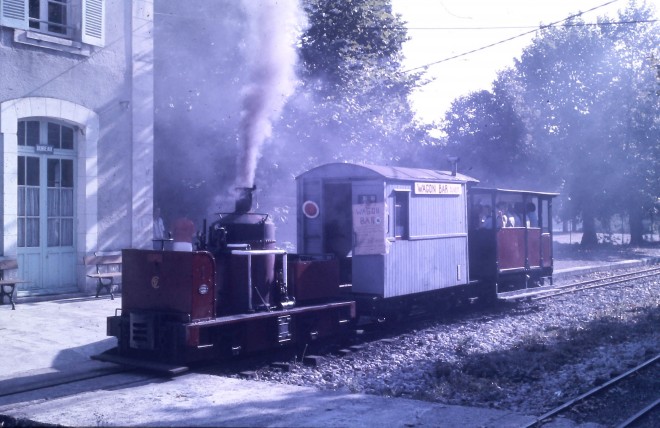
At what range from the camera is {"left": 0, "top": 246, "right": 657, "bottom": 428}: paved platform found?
263 inches

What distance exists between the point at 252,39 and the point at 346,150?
8004 millimetres

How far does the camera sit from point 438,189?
13117 millimetres

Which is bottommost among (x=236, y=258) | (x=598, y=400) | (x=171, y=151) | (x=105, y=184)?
(x=598, y=400)

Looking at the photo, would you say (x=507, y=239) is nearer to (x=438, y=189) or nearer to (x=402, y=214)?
(x=438, y=189)

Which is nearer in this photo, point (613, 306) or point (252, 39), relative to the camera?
point (252, 39)

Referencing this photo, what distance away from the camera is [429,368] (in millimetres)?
9359

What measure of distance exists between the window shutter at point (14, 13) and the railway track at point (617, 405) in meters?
11.0

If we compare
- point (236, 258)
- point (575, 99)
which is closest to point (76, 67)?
point (236, 258)

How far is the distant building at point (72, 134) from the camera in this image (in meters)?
12.7

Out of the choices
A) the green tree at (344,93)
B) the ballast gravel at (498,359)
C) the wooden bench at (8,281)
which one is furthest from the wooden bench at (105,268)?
the green tree at (344,93)

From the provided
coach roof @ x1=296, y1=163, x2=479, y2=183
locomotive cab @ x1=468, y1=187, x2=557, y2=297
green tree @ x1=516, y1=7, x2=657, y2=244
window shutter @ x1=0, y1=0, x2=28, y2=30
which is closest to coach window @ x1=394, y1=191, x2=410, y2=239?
coach roof @ x1=296, y1=163, x2=479, y2=183

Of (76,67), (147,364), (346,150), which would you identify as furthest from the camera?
(346,150)

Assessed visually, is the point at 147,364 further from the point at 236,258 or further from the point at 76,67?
the point at 76,67

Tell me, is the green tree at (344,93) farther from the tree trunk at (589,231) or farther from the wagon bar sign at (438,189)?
the tree trunk at (589,231)
